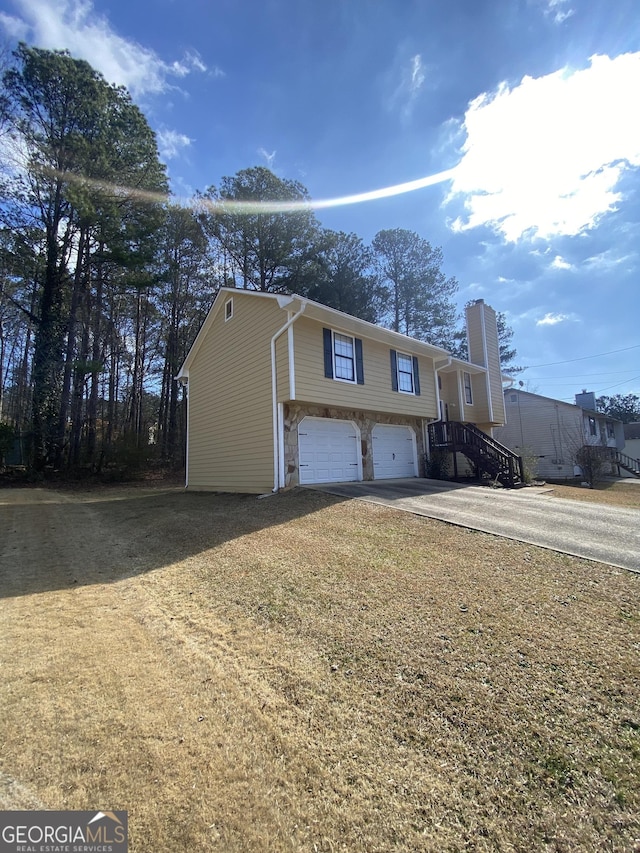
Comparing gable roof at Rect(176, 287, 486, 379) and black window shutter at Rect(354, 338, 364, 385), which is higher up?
gable roof at Rect(176, 287, 486, 379)

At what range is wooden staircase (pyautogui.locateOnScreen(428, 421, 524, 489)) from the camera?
12.1m

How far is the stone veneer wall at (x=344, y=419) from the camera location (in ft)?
33.3

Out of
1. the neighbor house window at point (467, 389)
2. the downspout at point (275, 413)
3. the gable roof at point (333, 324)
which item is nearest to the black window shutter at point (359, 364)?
the gable roof at point (333, 324)

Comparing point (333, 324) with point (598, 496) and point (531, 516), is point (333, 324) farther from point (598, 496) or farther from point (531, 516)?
point (598, 496)

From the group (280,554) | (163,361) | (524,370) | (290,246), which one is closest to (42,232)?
(163,361)

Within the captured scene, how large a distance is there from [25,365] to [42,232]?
32.9 feet

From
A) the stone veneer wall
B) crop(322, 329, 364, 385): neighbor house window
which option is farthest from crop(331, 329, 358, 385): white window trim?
the stone veneer wall

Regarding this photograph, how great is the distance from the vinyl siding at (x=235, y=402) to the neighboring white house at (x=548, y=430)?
1702 cm

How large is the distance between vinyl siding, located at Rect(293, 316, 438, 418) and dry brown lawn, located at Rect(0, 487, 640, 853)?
19.7ft

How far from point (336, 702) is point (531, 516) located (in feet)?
18.4

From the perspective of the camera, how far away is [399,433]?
1362cm
